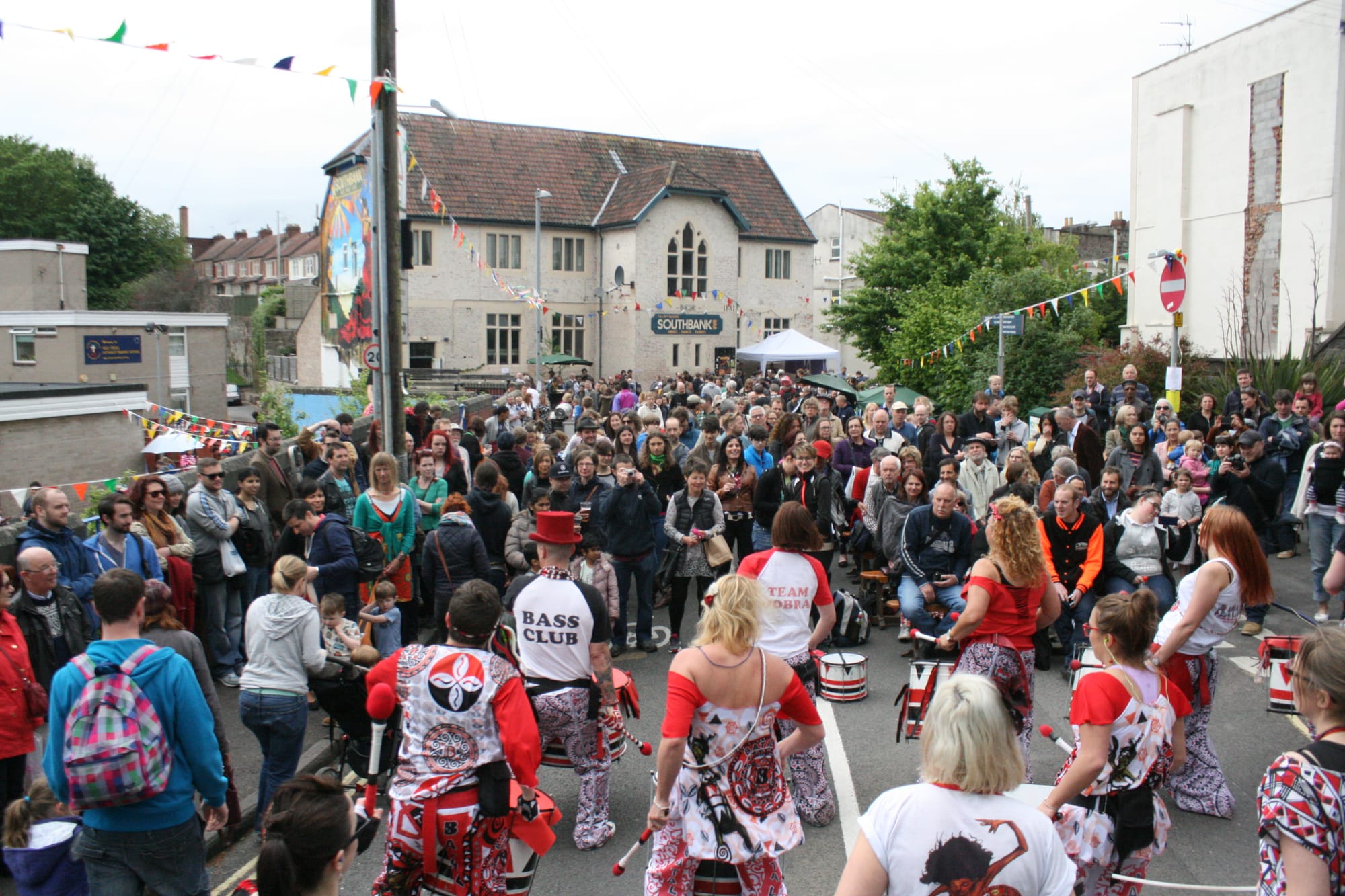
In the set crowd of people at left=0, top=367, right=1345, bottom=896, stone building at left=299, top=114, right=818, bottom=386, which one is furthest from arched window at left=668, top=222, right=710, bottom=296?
crowd of people at left=0, top=367, right=1345, bottom=896

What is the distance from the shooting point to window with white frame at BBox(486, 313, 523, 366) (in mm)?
41344

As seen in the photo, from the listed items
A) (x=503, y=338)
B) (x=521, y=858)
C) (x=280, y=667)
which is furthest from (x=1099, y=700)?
(x=503, y=338)

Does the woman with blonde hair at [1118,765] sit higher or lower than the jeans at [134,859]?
higher

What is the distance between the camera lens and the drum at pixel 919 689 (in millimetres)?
5758

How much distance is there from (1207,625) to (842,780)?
2338 mm

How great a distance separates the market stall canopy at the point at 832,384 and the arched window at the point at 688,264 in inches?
856

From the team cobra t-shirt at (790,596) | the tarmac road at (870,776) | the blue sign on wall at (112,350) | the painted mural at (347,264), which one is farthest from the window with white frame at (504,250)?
the team cobra t-shirt at (790,596)

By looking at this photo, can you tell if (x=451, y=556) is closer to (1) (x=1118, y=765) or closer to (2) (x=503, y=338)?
(1) (x=1118, y=765)

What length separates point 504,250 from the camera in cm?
4081

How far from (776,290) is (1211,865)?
43.0 meters

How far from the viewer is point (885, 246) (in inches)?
1316

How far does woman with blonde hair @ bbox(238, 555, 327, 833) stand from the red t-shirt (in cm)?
385

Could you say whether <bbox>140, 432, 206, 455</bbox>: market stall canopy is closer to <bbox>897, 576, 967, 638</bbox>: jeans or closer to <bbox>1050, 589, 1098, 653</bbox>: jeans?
<bbox>897, 576, 967, 638</bbox>: jeans

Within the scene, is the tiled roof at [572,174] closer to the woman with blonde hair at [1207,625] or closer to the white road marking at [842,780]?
the white road marking at [842,780]
